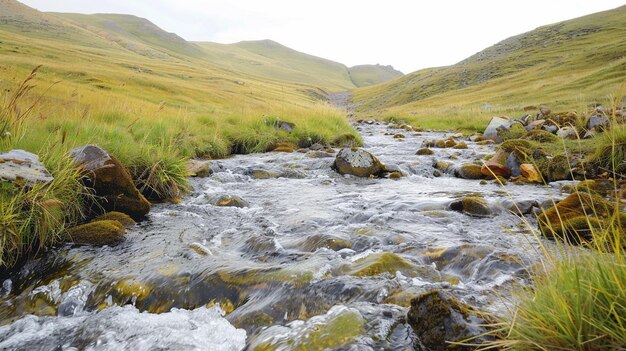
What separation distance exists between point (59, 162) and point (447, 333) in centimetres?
452

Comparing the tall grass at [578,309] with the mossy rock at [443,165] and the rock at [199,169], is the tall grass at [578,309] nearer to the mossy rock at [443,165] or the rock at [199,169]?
the rock at [199,169]

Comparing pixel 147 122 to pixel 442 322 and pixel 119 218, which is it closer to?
pixel 119 218

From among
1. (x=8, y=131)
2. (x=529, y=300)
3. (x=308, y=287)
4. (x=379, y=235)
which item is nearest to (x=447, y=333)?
(x=529, y=300)

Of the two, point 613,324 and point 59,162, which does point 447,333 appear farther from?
point 59,162

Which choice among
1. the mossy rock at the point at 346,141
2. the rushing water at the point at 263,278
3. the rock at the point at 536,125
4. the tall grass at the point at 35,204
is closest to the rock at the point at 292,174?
the rushing water at the point at 263,278

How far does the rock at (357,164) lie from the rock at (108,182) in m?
5.02

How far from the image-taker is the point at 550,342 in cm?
180

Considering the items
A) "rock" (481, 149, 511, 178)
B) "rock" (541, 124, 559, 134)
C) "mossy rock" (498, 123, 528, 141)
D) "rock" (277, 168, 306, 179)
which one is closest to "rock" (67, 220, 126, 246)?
"rock" (277, 168, 306, 179)

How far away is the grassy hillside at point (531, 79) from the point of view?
24.2 meters

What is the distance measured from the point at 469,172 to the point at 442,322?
694cm

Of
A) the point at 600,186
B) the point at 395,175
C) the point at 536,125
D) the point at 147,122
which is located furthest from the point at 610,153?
the point at 147,122

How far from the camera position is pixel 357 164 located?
958 centimetres

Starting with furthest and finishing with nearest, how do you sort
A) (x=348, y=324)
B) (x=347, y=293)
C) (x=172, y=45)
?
(x=172, y=45)
(x=347, y=293)
(x=348, y=324)

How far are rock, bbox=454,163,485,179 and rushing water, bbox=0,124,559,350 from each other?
2.30 metres
